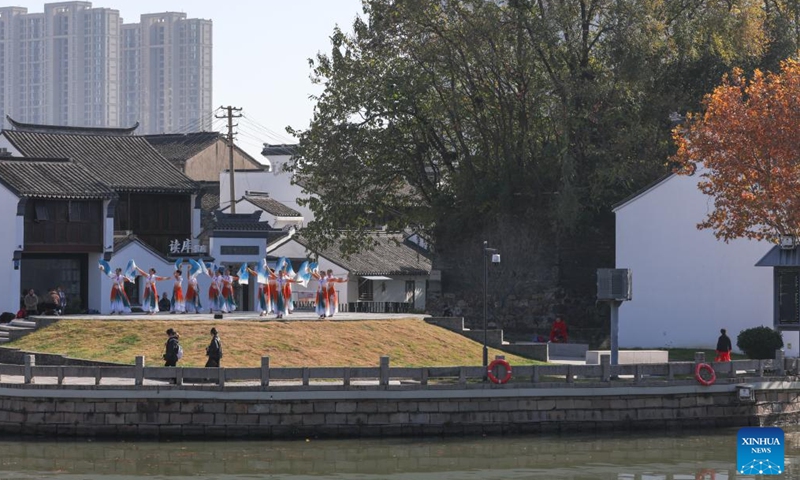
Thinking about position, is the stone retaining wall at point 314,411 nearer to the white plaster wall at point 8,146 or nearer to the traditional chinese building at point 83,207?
the traditional chinese building at point 83,207

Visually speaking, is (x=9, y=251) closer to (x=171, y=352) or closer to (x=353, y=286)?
(x=353, y=286)

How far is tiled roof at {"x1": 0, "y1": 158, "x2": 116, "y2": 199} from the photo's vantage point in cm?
5312

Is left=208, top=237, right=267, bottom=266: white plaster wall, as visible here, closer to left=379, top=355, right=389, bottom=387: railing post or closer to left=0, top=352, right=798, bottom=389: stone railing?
left=0, top=352, right=798, bottom=389: stone railing

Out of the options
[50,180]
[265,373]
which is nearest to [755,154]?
[265,373]

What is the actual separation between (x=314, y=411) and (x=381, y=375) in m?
Answer: 1.75

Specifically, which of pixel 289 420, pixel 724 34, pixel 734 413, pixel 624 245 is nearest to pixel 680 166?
pixel 624 245

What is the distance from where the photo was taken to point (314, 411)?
31.8 meters

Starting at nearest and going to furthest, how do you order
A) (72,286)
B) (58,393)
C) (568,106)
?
1. (58,393)
2. (568,106)
3. (72,286)

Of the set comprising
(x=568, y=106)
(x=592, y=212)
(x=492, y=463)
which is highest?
(x=568, y=106)

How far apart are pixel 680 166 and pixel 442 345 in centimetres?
1045

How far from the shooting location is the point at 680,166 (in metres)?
45.0

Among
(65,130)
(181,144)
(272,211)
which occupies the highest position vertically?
(181,144)

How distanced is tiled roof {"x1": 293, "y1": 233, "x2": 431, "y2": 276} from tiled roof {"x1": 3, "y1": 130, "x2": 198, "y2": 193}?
6462mm

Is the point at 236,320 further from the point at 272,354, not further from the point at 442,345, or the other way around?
the point at 442,345
